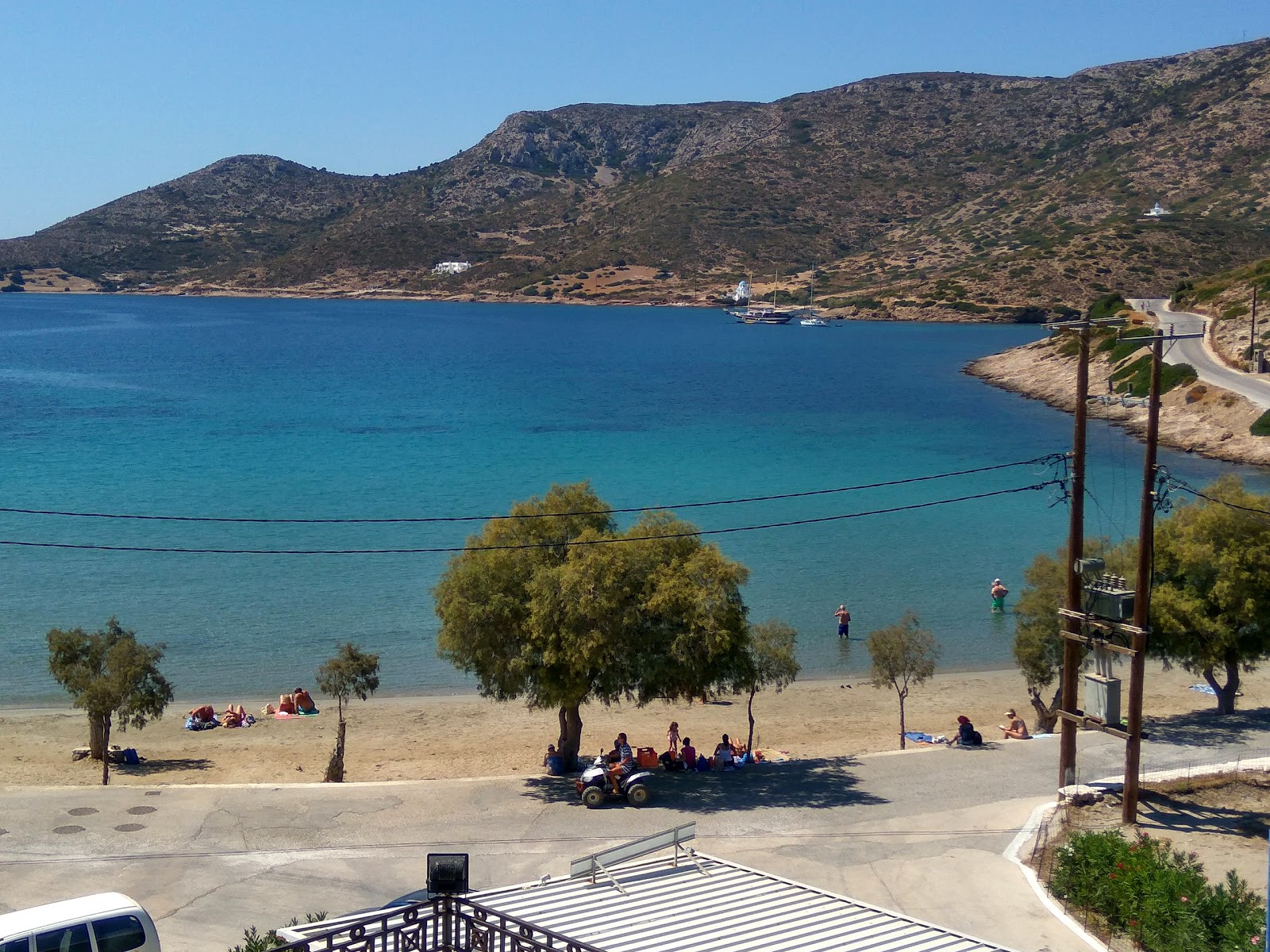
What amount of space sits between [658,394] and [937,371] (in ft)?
92.7

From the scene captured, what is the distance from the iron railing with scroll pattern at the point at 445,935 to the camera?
27.1ft

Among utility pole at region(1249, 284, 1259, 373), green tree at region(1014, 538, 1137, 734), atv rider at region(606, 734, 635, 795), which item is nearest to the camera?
atv rider at region(606, 734, 635, 795)

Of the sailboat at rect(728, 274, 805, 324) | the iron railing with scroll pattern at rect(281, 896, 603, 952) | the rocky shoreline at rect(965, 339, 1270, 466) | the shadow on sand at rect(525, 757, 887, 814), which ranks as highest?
the sailboat at rect(728, 274, 805, 324)

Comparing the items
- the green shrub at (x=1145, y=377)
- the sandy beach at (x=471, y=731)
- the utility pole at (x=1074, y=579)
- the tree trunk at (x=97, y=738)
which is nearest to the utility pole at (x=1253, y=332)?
the green shrub at (x=1145, y=377)

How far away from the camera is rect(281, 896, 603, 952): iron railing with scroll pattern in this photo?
325 inches

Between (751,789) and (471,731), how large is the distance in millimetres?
8218

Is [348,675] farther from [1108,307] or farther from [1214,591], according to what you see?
[1108,307]

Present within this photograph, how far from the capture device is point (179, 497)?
4912 centimetres

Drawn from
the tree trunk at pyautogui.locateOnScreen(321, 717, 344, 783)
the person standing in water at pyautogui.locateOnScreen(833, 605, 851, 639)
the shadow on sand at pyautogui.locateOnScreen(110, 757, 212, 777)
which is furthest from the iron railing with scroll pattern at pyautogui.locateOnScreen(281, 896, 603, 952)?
the person standing in water at pyautogui.locateOnScreen(833, 605, 851, 639)

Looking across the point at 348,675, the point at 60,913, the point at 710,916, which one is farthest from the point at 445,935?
the point at 348,675

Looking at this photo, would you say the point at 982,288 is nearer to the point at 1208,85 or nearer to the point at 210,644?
the point at 1208,85

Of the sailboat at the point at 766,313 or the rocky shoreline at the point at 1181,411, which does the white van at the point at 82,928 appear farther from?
the sailboat at the point at 766,313

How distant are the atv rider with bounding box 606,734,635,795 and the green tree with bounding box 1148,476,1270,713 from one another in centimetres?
896

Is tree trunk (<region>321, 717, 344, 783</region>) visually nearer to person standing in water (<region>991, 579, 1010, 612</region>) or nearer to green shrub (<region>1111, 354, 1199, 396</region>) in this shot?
person standing in water (<region>991, 579, 1010, 612</region>)
